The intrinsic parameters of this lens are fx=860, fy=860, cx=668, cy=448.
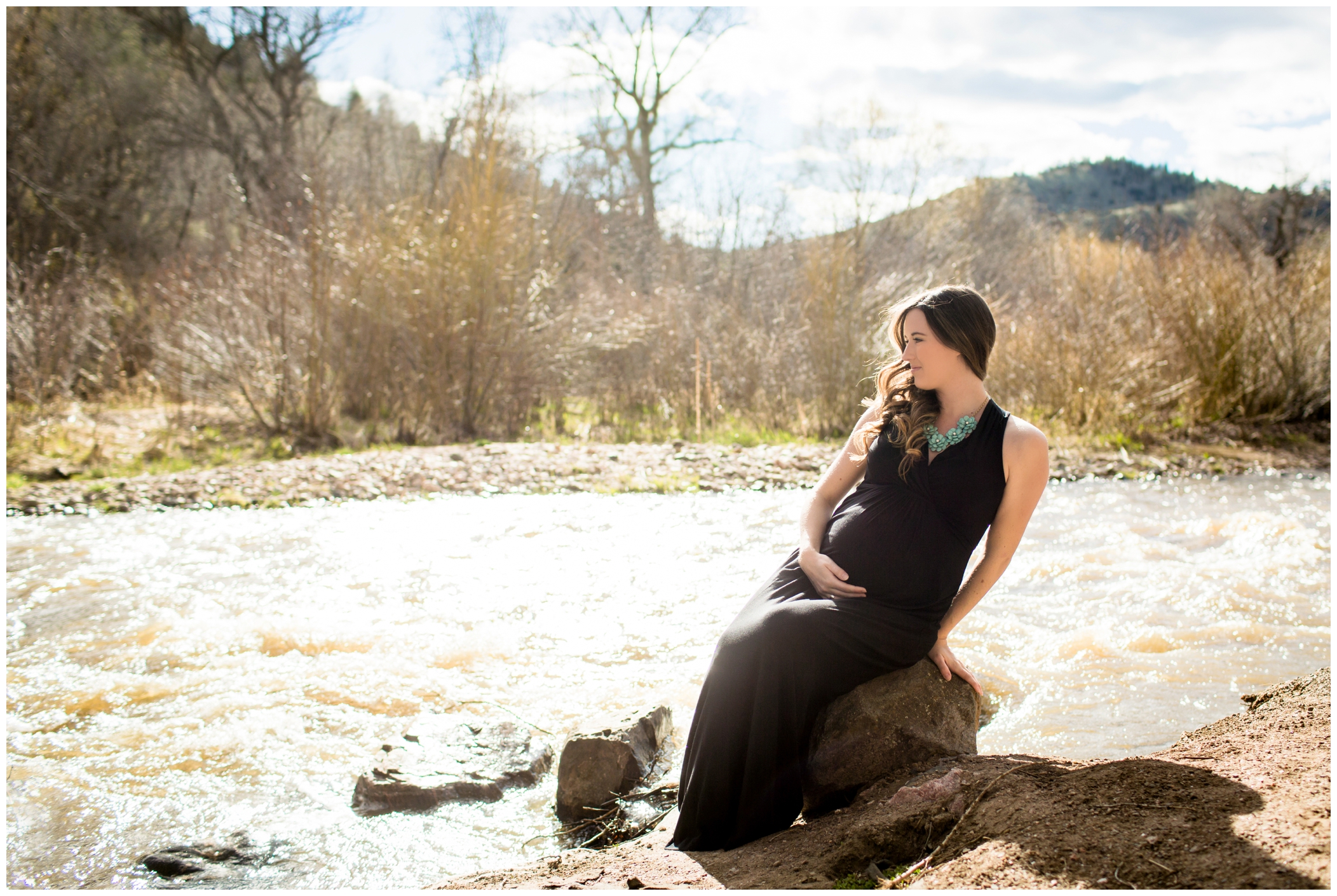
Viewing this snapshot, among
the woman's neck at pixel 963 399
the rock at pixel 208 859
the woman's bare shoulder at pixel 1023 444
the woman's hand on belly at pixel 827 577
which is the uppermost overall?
the woman's neck at pixel 963 399

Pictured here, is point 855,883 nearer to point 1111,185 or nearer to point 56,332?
point 56,332

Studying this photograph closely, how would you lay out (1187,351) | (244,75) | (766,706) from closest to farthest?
(766,706) → (1187,351) → (244,75)

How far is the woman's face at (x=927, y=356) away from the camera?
254 cm

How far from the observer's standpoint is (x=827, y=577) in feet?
8.39

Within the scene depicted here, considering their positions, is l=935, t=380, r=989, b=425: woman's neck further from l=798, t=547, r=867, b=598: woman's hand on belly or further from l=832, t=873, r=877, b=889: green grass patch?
l=832, t=873, r=877, b=889: green grass patch

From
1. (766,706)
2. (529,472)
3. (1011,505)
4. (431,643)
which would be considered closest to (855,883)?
(766,706)

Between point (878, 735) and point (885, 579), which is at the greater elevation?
point (885, 579)

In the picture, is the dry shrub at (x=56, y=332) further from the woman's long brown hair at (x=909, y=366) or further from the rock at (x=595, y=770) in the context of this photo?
the woman's long brown hair at (x=909, y=366)

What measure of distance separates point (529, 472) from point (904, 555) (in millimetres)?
7088

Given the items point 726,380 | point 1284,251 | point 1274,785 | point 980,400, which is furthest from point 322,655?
point 1284,251

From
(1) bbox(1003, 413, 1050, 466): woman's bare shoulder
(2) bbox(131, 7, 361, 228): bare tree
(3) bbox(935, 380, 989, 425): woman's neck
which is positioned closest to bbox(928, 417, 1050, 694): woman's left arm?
(1) bbox(1003, 413, 1050, 466): woman's bare shoulder

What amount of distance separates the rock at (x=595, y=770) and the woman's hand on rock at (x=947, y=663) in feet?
3.64

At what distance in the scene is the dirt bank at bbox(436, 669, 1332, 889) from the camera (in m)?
1.67

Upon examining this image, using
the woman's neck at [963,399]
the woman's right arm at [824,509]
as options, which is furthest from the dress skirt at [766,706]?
the woman's neck at [963,399]
